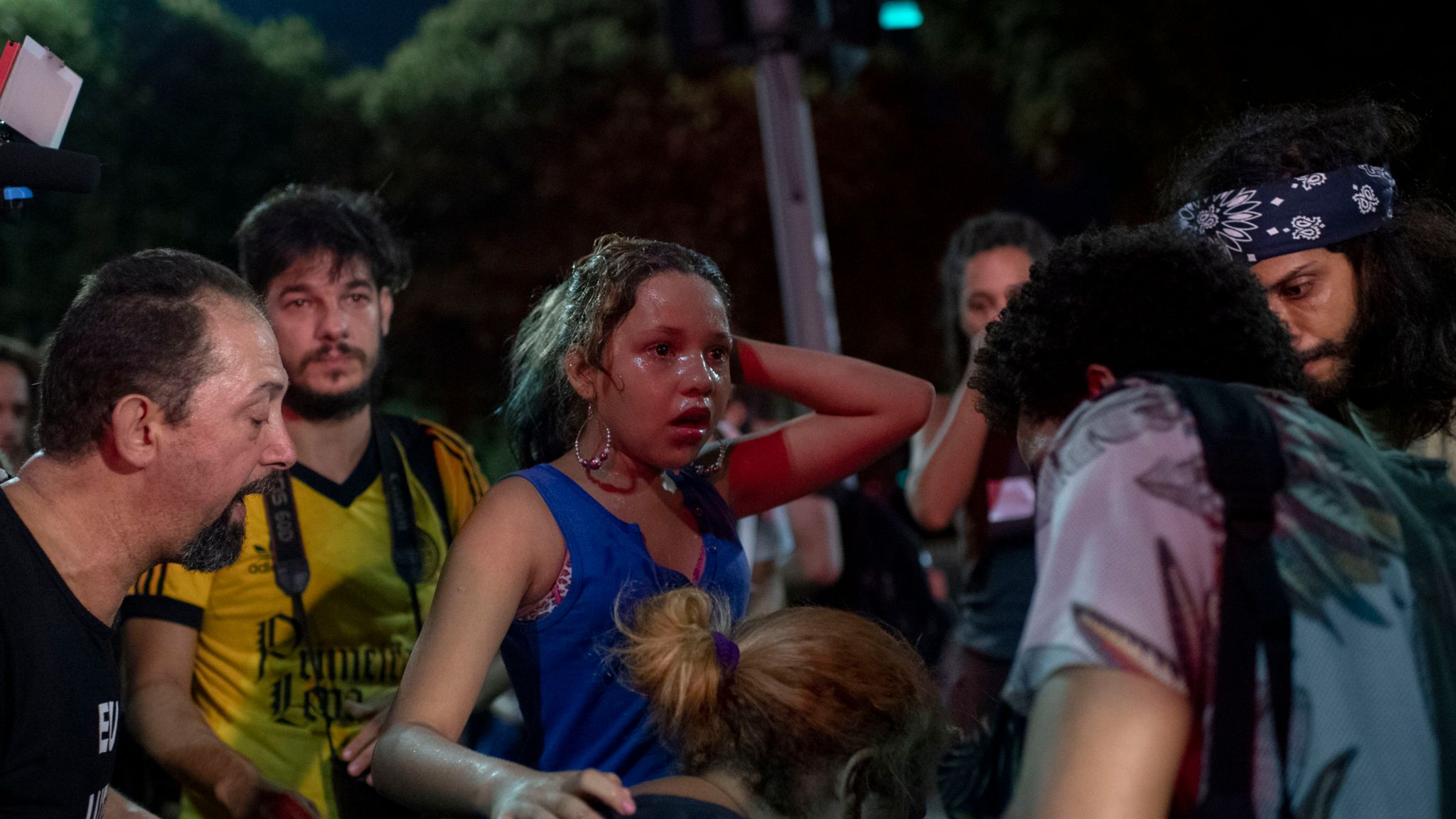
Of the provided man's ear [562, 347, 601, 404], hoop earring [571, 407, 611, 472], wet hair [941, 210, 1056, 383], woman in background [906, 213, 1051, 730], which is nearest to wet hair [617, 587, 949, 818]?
hoop earring [571, 407, 611, 472]

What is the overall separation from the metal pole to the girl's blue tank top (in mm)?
4569

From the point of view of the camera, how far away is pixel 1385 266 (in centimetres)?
278

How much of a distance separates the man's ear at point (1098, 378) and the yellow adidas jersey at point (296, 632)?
6.65 feet

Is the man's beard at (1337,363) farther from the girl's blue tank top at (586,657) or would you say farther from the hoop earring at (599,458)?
the hoop earring at (599,458)

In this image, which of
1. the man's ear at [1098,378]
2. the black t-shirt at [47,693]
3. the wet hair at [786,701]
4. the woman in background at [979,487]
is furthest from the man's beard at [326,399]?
the man's ear at [1098,378]

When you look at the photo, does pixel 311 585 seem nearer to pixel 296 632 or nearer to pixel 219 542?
pixel 296 632

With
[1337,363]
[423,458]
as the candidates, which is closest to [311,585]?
[423,458]

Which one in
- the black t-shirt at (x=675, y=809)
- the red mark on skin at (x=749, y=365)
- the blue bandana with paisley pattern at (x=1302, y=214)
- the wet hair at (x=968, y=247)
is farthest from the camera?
the wet hair at (x=968, y=247)

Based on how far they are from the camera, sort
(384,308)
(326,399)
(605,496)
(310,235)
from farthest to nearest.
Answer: (384,308), (310,235), (326,399), (605,496)

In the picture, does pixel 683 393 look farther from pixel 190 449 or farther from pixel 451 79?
pixel 451 79

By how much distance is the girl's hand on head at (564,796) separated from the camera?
180 centimetres

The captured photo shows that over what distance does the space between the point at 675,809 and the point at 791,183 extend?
5.74m

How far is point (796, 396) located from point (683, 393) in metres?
0.54

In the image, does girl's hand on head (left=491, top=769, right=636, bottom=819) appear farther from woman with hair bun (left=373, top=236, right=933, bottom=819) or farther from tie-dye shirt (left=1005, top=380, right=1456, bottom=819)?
tie-dye shirt (left=1005, top=380, right=1456, bottom=819)
